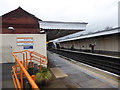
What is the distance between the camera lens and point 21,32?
6.48 m

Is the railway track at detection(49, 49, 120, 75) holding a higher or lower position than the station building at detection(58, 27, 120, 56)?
lower

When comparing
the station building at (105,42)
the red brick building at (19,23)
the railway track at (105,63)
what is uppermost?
the red brick building at (19,23)

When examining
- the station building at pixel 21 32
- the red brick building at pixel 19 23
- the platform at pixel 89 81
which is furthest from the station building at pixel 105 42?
the red brick building at pixel 19 23

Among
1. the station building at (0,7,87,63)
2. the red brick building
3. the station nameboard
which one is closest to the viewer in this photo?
the station building at (0,7,87,63)

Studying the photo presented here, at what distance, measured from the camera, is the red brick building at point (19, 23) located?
6328 millimetres

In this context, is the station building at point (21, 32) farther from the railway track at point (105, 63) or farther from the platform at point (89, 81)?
the railway track at point (105, 63)

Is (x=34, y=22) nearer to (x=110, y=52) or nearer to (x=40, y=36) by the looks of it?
(x=40, y=36)

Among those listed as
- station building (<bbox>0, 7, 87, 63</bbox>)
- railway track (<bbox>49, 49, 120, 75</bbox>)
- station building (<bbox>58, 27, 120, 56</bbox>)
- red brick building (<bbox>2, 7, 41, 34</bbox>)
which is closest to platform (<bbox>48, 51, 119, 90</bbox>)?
railway track (<bbox>49, 49, 120, 75</bbox>)

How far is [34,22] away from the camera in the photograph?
267 inches

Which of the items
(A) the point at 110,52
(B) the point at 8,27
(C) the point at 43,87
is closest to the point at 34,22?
(B) the point at 8,27

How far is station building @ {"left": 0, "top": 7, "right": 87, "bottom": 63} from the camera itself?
6117 millimetres

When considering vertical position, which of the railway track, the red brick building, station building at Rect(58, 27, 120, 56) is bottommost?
the railway track

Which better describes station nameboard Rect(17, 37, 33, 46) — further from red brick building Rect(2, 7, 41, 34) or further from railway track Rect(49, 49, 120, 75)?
railway track Rect(49, 49, 120, 75)

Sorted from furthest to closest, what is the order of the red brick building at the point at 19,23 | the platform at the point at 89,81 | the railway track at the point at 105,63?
the railway track at the point at 105,63 → the red brick building at the point at 19,23 → the platform at the point at 89,81
